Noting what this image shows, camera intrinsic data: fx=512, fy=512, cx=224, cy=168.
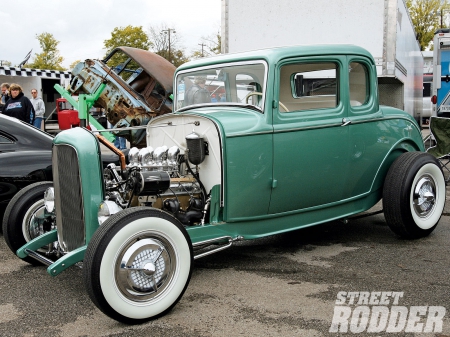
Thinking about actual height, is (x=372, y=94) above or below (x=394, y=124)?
above

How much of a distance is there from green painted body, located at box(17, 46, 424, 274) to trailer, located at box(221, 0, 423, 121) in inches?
151

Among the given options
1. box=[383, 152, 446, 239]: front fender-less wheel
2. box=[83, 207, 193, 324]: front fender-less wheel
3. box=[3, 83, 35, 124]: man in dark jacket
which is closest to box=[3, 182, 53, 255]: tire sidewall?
box=[83, 207, 193, 324]: front fender-less wheel

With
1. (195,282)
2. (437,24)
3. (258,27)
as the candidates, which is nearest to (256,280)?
(195,282)

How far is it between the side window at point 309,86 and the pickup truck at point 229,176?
1 cm

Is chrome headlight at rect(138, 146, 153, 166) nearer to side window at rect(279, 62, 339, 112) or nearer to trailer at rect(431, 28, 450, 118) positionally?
side window at rect(279, 62, 339, 112)

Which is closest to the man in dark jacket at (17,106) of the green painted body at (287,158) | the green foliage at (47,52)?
the green painted body at (287,158)

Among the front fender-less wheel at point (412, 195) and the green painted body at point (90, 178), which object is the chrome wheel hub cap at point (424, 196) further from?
the green painted body at point (90, 178)

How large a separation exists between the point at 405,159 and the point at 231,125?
1.81m

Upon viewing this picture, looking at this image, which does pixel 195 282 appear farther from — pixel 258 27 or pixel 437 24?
→ pixel 437 24

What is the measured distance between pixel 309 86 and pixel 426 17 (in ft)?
136

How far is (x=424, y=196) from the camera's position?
468cm

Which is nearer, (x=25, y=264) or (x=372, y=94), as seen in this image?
(x=25, y=264)

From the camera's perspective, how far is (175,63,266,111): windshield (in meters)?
4.08

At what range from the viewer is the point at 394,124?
4766 millimetres
